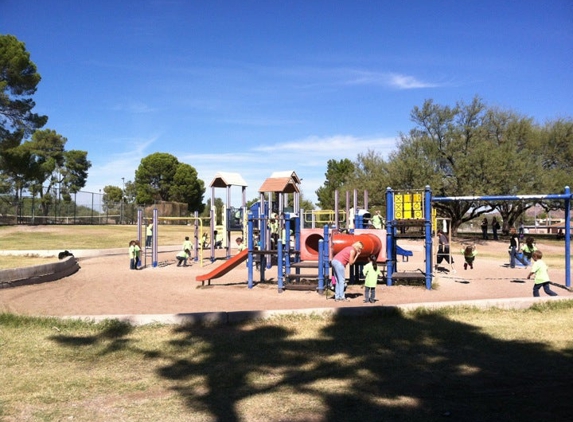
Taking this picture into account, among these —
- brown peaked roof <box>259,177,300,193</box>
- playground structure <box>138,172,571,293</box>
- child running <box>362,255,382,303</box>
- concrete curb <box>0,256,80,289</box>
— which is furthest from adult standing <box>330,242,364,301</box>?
concrete curb <box>0,256,80,289</box>

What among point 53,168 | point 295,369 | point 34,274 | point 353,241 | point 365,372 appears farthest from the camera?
point 53,168

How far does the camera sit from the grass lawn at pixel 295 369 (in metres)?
4.92

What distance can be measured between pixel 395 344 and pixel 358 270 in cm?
863

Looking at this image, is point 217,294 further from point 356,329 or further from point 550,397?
point 550,397

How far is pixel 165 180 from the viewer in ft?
271

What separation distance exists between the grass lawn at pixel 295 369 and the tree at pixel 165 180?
242ft

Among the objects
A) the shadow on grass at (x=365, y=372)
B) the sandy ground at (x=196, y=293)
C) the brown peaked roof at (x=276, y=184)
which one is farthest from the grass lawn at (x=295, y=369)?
the brown peaked roof at (x=276, y=184)

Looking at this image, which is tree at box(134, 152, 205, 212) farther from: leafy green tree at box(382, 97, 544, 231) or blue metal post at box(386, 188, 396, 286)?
blue metal post at box(386, 188, 396, 286)

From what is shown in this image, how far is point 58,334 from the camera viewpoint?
7.95m

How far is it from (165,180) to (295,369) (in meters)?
78.9

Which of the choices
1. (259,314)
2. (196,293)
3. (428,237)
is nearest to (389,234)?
(428,237)

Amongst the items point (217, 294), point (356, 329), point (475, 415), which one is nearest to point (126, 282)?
point (217, 294)

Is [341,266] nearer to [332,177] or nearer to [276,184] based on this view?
[276,184]

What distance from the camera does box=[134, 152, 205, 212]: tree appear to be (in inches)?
3204
